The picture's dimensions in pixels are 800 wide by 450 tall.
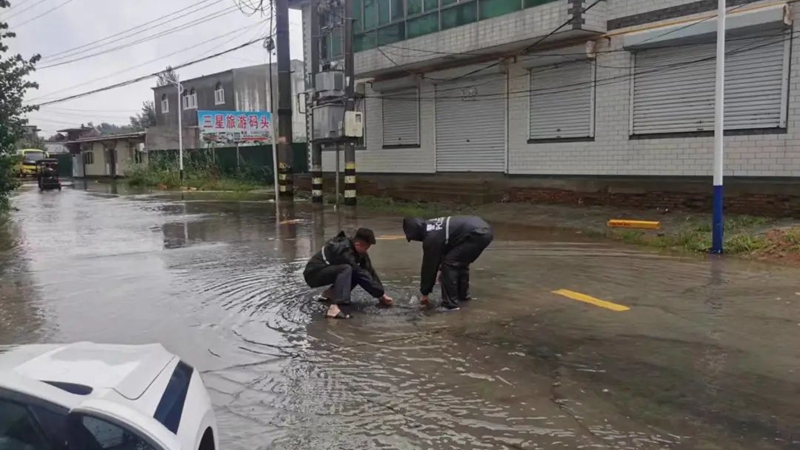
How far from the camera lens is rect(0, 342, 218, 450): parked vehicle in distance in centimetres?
220

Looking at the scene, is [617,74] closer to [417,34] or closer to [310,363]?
[417,34]

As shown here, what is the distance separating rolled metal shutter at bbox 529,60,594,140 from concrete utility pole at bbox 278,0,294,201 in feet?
30.1

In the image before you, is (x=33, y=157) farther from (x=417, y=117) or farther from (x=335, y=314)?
(x=335, y=314)

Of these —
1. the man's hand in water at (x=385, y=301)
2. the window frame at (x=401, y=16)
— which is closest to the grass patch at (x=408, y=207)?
the window frame at (x=401, y=16)

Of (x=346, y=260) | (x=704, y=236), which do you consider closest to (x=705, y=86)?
(x=704, y=236)

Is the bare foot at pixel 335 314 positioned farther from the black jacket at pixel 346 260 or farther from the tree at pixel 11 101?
the tree at pixel 11 101

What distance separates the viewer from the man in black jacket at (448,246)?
7.24m

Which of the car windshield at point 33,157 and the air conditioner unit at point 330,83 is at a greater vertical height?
the air conditioner unit at point 330,83

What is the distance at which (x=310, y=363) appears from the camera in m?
5.59

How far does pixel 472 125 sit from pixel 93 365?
17.3 metres

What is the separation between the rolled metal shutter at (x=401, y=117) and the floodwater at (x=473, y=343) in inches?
419

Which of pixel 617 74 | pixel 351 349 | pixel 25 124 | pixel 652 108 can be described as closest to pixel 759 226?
pixel 652 108

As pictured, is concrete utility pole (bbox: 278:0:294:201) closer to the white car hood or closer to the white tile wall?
the white tile wall

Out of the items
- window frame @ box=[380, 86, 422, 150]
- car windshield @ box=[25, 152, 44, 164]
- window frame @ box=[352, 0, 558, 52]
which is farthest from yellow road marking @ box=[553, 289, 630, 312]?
car windshield @ box=[25, 152, 44, 164]
